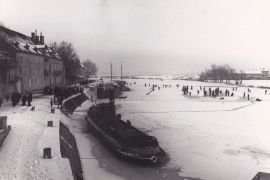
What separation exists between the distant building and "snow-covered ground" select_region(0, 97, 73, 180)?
1041 cm

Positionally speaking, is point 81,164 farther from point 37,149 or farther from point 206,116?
point 206,116

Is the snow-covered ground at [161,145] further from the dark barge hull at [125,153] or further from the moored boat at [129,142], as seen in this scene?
the moored boat at [129,142]

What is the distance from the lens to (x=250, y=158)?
826 inches

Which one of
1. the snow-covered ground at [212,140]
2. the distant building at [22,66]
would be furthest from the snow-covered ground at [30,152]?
the distant building at [22,66]

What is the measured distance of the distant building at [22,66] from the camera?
3347 centimetres

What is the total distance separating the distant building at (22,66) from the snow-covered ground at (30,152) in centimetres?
1041

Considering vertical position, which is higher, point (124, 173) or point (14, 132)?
point (14, 132)

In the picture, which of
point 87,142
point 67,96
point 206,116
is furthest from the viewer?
point 67,96

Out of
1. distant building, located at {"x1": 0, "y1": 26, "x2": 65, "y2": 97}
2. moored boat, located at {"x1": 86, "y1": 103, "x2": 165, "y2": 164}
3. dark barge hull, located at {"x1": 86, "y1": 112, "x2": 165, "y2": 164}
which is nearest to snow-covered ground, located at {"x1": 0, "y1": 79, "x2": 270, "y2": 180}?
dark barge hull, located at {"x1": 86, "y1": 112, "x2": 165, "y2": 164}

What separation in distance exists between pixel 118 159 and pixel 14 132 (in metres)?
6.60

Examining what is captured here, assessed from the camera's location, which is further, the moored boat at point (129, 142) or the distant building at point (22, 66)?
the distant building at point (22, 66)

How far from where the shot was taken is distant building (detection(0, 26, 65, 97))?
3347cm

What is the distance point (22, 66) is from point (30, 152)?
25.7 m

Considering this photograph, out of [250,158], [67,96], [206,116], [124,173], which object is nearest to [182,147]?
[250,158]
